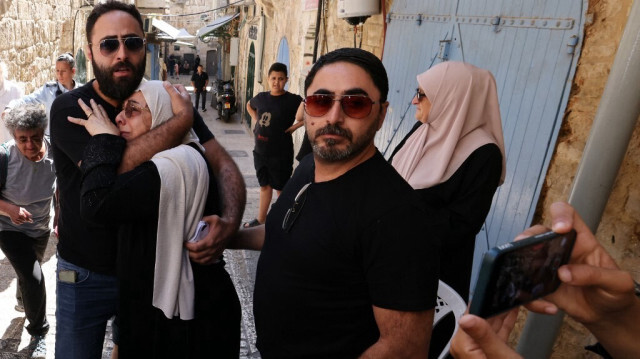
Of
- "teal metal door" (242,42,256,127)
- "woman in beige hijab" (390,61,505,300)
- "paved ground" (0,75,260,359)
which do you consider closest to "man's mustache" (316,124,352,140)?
"woman in beige hijab" (390,61,505,300)

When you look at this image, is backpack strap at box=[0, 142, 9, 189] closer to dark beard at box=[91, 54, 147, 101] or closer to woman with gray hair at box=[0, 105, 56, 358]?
woman with gray hair at box=[0, 105, 56, 358]

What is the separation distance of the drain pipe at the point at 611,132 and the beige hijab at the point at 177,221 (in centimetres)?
170

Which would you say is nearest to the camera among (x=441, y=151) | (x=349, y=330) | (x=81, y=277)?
(x=349, y=330)

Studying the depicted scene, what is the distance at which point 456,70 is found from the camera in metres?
2.65

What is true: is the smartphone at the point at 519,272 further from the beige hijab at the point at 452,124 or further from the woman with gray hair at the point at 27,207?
the woman with gray hair at the point at 27,207

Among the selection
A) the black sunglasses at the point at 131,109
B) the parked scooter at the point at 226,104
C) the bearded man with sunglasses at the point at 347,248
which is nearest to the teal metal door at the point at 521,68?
the bearded man with sunglasses at the point at 347,248

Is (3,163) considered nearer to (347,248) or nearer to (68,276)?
(68,276)

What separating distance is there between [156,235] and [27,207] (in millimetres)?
1999

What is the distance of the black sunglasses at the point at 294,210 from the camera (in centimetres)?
167

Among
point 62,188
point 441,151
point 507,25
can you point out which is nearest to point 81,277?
point 62,188

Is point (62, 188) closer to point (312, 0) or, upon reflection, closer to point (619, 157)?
point (619, 157)

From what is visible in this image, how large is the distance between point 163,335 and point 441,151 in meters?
1.66

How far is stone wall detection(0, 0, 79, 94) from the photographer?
488 centimetres

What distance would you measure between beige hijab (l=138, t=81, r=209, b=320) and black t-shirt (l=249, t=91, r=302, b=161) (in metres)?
3.90
